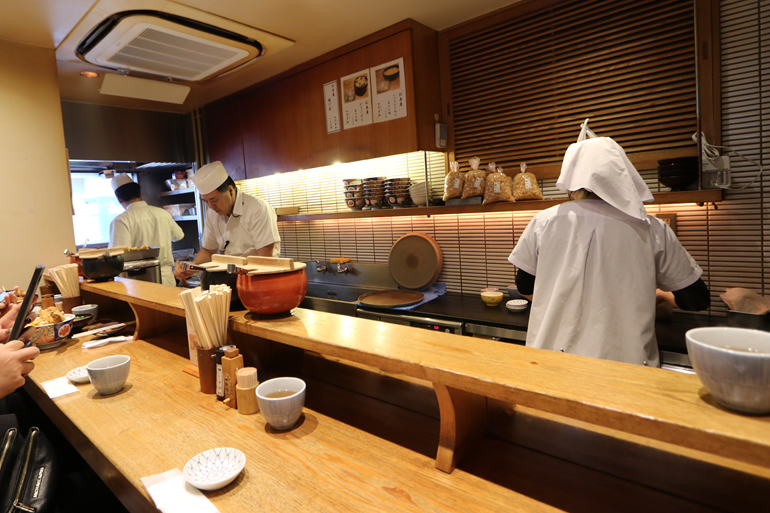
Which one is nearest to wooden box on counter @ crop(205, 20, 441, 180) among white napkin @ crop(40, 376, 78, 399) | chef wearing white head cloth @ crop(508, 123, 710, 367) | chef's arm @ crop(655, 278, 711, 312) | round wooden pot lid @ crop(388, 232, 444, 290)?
round wooden pot lid @ crop(388, 232, 444, 290)

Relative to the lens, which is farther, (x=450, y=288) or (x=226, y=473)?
(x=450, y=288)

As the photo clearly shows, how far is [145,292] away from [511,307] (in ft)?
6.52

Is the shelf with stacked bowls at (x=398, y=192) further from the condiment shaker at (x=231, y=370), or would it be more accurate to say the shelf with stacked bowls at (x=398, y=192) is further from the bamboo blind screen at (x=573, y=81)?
the condiment shaker at (x=231, y=370)

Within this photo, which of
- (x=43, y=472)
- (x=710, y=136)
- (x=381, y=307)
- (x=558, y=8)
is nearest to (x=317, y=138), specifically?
(x=381, y=307)

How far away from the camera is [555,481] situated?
934 mm

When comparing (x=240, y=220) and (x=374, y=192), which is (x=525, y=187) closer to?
(x=374, y=192)

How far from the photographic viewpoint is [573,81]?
2635 millimetres

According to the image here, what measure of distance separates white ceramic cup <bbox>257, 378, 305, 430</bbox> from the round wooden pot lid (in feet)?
7.06

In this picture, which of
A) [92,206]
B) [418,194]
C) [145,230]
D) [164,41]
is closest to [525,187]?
[418,194]

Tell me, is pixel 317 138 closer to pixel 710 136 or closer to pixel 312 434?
pixel 710 136

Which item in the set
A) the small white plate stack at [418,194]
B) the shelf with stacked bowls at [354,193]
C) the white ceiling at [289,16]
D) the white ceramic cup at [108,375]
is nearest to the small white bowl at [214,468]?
the white ceramic cup at [108,375]

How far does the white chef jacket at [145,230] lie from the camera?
4520mm

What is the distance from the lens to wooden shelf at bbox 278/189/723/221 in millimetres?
2127

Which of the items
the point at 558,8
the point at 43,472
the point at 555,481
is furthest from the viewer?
the point at 558,8
